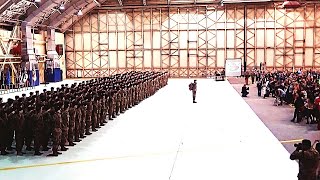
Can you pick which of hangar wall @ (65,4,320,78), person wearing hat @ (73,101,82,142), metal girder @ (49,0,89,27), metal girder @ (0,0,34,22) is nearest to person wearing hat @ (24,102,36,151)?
person wearing hat @ (73,101,82,142)

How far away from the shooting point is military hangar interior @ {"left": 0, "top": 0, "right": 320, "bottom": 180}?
31.9 feet

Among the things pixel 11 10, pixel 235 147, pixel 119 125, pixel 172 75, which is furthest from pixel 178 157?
pixel 172 75

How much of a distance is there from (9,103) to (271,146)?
26.6 feet

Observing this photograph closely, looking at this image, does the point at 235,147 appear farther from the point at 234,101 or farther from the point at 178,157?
the point at 234,101

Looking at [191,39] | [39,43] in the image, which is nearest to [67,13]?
[39,43]

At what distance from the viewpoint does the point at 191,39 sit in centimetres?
3934

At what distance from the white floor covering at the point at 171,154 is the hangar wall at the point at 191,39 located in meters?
23.7

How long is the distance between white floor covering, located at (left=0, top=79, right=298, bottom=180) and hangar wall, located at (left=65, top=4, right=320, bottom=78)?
77.7 feet

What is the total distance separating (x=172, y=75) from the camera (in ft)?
131

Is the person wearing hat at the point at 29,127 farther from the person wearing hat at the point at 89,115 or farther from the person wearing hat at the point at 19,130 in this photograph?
the person wearing hat at the point at 89,115

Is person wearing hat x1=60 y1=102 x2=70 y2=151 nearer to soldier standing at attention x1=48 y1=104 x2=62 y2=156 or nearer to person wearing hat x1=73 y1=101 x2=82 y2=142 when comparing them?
soldier standing at attention x1=48 y1=104 x2=62 y2=156

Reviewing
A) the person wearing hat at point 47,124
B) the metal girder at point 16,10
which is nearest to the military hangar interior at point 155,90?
the person wearing hat at point 47,124

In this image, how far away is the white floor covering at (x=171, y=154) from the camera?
862cm

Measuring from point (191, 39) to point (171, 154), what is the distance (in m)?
30.0
